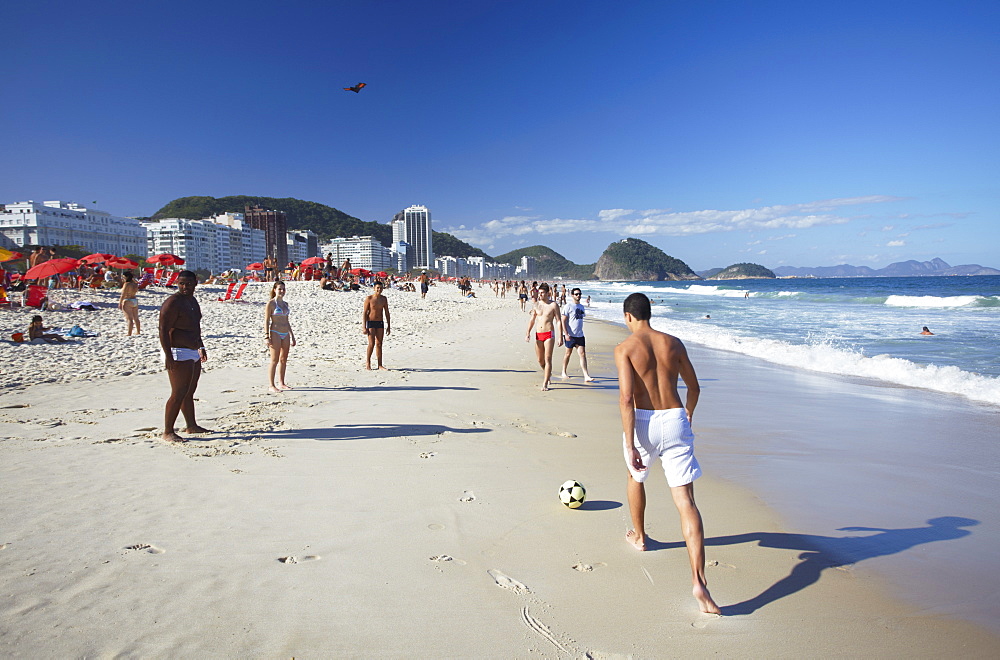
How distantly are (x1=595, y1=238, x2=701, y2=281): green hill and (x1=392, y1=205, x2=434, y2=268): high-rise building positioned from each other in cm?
6549

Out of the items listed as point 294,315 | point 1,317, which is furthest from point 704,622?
point 294,315

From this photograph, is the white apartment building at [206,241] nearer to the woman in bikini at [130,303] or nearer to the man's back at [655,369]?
the woman in bikini at [130,303]

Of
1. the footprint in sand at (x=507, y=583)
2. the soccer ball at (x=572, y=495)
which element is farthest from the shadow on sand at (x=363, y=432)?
the footprint in sand at (x=507, y=583)

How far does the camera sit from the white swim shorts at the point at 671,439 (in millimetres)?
2836

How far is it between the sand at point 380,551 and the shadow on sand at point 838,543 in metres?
0.04

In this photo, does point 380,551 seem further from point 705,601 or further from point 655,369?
point 655,369

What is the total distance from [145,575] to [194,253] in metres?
129

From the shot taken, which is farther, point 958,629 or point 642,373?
point 642,373

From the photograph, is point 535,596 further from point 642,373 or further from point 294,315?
point 294,315

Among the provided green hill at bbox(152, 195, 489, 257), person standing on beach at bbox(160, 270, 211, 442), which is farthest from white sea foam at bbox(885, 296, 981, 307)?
green hill at bbox(152, 195, 489, 257)

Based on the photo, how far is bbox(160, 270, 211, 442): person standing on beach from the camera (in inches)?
205

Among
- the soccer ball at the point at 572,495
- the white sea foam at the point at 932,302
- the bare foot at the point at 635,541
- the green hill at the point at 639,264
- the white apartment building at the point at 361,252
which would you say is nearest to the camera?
the bare foot at the point at 635,541

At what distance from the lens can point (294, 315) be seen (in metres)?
20.8

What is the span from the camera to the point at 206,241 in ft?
389
